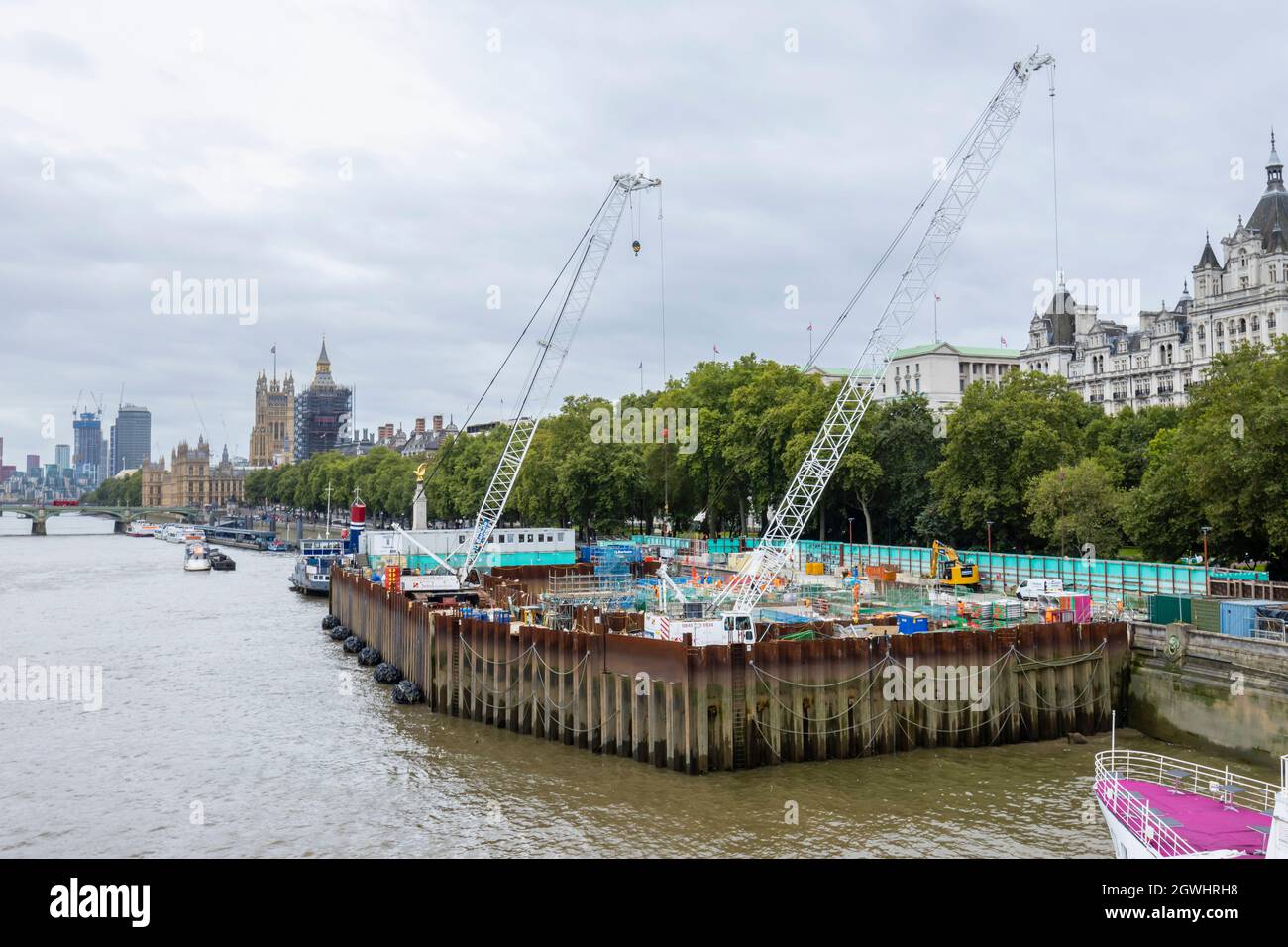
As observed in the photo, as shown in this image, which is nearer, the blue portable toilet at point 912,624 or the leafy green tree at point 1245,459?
the blue portable toilet at point 912,624

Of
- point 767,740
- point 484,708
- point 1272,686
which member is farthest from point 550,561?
point 1272,686

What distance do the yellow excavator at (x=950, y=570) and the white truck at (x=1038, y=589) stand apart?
5.80 m

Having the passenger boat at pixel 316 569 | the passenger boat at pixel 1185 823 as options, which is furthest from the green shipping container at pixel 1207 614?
the passenger boat at pixel 316 569

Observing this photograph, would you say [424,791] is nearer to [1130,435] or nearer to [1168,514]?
[1168,514]

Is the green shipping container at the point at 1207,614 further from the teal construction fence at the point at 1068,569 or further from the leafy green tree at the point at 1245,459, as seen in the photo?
the leafy green tree at the point at 1245,459

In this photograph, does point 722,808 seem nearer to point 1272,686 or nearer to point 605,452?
point 1272,686

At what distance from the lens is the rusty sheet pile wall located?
29.4 metres

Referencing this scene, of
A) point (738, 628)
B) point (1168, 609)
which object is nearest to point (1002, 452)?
point (1168, 609)

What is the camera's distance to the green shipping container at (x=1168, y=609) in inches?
1411
